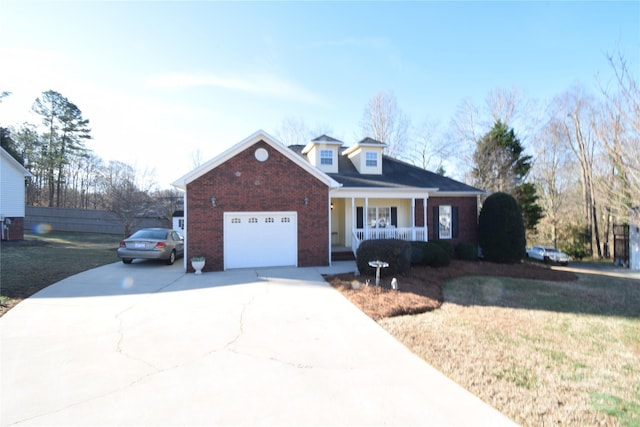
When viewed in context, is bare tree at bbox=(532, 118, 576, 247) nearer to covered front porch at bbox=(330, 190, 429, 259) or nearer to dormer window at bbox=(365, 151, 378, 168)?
covered front porch at bbox=(330, 190, 429, 259)

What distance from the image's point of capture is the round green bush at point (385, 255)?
32.3 ft

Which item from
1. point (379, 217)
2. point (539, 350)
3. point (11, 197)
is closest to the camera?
point (539, 350)

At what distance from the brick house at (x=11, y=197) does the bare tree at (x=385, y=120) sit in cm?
2490

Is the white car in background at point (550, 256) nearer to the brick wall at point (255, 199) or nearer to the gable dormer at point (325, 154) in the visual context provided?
the gable dormer at point (325, 154)

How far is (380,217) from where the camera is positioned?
16.0 meters

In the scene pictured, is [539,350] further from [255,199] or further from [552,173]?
[552,173]

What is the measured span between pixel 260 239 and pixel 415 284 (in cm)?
577

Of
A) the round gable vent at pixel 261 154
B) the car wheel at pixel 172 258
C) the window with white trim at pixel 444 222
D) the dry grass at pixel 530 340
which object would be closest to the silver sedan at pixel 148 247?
the car wheel at pixel 172 258

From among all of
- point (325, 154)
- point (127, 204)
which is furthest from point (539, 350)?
point (127, 204)

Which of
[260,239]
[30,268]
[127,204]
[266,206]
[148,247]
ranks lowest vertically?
[30,268]

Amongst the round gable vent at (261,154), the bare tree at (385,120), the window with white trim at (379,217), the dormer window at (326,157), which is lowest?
the window with white trim at (379,217)

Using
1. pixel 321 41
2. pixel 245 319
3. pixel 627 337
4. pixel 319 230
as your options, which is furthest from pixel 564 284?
pixel 321 41

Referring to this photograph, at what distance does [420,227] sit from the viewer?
15.2 meters

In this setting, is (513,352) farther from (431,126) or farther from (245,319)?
(431,126)
